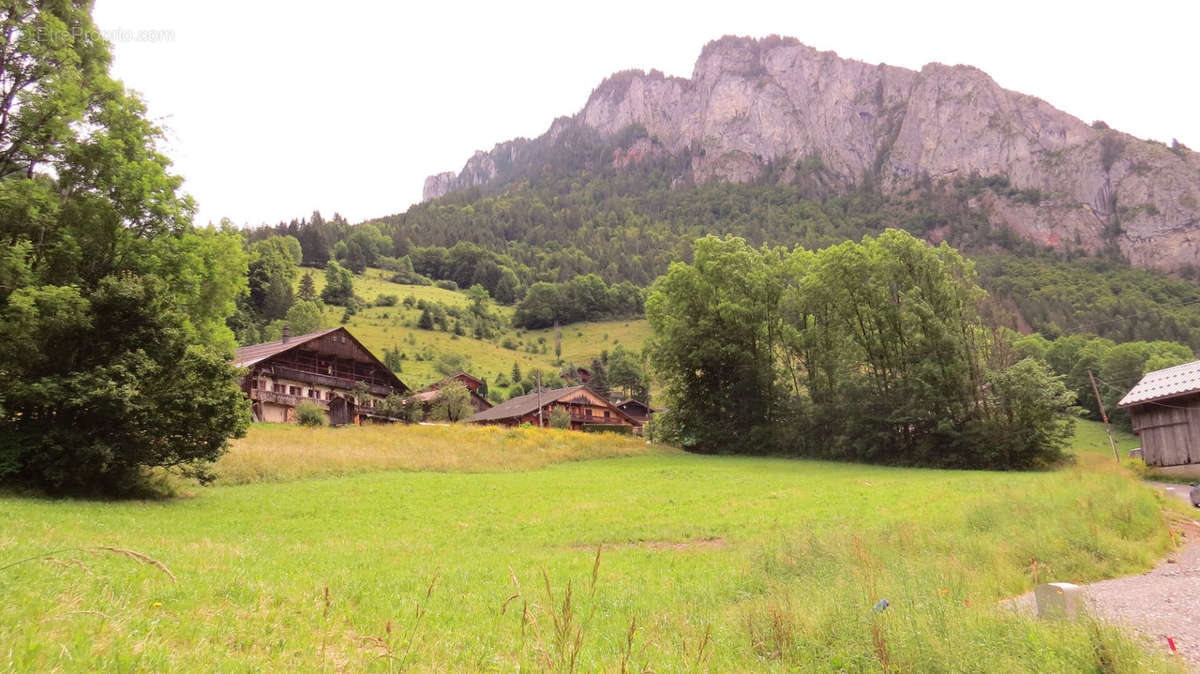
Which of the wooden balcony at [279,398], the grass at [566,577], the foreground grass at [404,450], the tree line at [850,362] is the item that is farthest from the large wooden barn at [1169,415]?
the wooden balcony at [279,398]

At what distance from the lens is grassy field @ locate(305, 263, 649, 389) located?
320 ft

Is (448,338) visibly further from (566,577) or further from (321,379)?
(566,577)

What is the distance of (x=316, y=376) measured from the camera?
64438mm

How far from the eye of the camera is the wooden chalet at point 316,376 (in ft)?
195

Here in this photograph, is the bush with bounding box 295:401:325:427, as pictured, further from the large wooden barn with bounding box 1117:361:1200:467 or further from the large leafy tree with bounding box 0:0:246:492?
the large wooden barn with bounding box 1117:361:1200:467

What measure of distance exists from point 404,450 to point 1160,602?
35.8 m

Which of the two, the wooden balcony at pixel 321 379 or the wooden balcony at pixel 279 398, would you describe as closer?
the wooden balcony at pixel 279 398

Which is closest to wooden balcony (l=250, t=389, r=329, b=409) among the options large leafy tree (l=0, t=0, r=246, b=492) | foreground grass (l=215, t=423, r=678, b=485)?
foreground grass (l=215, t=423, r=678, b=485)

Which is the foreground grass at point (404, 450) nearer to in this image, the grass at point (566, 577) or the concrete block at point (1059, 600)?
the grass at point (566, 577)

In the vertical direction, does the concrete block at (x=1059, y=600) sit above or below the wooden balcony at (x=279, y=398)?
below

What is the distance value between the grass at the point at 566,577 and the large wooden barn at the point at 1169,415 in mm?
17975

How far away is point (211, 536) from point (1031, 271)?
184205 mm

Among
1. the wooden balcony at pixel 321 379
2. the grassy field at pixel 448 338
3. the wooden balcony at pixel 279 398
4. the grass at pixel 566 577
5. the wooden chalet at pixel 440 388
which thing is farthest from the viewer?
the grassy field at pixel 448 338

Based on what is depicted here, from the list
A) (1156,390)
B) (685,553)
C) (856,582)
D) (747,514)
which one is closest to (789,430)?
(1156,390)
